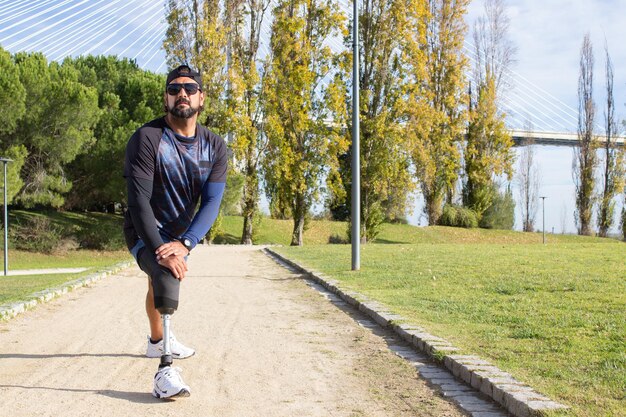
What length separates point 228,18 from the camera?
34.8 metres

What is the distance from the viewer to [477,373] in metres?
5.15

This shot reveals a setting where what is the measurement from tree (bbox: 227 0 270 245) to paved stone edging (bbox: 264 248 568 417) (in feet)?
82.8

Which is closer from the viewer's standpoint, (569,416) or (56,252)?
(569,416)

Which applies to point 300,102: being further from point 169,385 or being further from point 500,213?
point 169,385

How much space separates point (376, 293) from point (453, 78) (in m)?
32.6

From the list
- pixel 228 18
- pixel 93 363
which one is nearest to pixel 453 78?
pixel 228 18

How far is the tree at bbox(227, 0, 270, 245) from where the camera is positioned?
33188 mm

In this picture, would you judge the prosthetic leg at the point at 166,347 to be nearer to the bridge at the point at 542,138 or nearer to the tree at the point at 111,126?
the tree at the point at 111,126

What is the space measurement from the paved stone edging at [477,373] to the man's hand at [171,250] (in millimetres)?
2295

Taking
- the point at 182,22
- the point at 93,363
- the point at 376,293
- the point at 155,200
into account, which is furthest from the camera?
the point at 182,22

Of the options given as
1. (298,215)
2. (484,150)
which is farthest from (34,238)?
(484,150)

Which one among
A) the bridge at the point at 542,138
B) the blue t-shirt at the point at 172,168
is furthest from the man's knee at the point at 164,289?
the bridge at the point at 542,138

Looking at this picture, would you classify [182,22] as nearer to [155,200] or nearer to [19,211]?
[19,211]

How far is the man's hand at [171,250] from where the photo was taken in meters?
4.70
